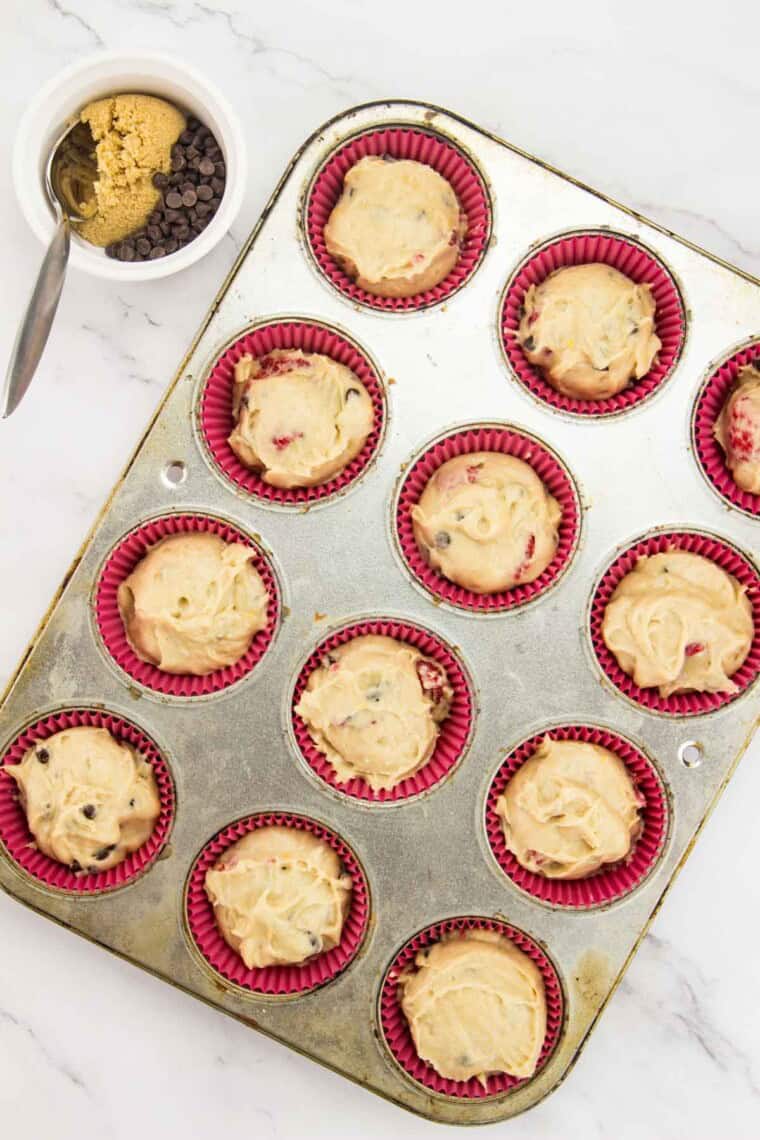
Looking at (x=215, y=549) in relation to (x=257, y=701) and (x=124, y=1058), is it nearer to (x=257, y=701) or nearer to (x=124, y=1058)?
(x=257, y=701)

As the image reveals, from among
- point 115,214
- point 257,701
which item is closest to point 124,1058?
point 257,701

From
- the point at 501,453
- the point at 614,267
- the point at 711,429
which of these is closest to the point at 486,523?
the point at 501,453

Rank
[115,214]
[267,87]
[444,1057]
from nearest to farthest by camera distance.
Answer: [444,1057], [115,214], [267,87]

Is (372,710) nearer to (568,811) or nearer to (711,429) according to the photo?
(568,811)

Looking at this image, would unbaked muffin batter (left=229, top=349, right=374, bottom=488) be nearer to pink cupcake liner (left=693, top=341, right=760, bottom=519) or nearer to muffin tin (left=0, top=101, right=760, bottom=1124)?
muffin tin (left=0, top=101, right=760, bottom=1124)

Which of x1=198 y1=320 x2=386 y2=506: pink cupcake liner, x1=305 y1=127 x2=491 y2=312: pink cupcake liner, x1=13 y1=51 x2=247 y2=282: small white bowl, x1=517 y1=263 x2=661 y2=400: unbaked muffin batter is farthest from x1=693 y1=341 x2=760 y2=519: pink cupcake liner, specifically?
x1=13 y1=51 x2=247 y2=282: small white bowl

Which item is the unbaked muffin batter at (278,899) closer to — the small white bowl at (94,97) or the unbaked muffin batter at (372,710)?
the unbaked muffin batter at (372,710)
